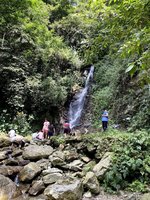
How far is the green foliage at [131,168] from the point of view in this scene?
6742 millimetres

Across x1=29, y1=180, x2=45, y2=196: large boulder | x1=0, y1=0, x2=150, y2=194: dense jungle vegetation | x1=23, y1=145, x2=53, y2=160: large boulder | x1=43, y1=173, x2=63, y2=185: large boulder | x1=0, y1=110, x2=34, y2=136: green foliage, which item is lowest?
x1=29, y1=180, x2=45, y2=196: large boulder

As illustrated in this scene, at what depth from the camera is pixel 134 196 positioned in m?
6.08

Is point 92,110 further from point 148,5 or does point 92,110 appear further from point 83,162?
point 148,5

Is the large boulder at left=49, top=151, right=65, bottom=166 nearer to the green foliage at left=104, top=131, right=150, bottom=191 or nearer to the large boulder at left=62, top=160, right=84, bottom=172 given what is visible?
the large boulder at left=62, top=160, right=84, bottom=172

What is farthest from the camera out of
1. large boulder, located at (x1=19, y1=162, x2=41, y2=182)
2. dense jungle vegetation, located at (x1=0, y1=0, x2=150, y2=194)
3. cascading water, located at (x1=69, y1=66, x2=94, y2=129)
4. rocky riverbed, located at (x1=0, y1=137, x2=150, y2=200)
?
cascading water, located at (x1=69, y1=66, x2=94, y2=129)

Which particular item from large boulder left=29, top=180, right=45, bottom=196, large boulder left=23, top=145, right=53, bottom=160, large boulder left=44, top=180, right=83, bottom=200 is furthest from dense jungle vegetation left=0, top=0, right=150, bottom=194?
large boulder left=29, top=180, right=45, bottom=196

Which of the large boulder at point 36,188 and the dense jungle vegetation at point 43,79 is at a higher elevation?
the dense jungle vegetation at point 43,79

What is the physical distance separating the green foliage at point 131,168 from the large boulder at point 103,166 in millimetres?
145

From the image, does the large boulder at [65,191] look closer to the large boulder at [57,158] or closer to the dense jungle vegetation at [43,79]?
the large boulder at [57,158]

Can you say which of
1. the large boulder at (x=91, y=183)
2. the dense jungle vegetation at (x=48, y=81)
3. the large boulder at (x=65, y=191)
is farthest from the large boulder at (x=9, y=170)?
the dense jungle vegetation at (x=48, y=81)

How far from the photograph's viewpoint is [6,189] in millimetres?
6684

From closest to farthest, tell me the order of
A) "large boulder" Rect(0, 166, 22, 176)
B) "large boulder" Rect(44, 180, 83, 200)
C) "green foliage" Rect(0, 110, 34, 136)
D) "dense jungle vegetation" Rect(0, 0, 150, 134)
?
"large boulder" Rect(44, 180, 83, 200) < "large boulder" Rect(0, 166, 22, 176) < "dense jungle vegetation" Rect(0, 0, 150, 134) < "green foliage" Rect(0, 110, 34, 136)

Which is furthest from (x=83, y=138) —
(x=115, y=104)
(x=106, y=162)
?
(x=115, y=104)

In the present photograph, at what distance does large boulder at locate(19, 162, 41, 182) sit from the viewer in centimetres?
737
